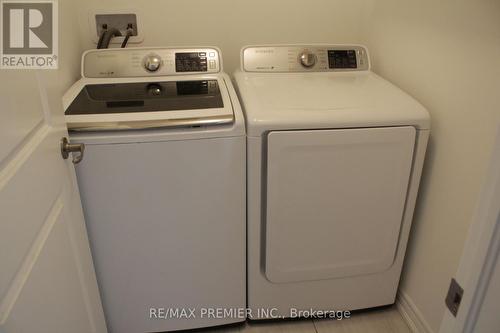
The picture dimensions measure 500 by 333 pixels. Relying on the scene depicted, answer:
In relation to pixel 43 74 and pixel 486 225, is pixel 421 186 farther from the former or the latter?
pixel 43 74

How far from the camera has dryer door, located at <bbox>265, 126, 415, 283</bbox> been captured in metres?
1.24

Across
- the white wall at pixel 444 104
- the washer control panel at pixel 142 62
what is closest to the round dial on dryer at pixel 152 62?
the washer control panel at pixel 142 62

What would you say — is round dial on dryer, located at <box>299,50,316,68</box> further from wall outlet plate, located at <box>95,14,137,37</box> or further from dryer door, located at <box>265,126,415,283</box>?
wall outlet plate, located at <box>95,14,137,37</box>

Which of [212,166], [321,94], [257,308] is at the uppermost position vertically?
[321,94]

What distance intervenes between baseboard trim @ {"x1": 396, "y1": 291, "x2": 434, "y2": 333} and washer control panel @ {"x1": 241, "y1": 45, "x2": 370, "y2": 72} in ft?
3.33


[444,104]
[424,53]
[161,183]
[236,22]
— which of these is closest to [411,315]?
[444,104]

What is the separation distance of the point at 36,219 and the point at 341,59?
1.36 metres

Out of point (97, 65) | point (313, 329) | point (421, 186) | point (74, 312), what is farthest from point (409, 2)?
point (74, 312)

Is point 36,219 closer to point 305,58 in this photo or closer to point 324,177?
point 324,177

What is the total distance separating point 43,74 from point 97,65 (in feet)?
2.30

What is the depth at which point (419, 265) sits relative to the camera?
4.96ft

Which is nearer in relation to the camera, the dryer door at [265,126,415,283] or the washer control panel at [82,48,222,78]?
the dryer door at [265,126,415,283]

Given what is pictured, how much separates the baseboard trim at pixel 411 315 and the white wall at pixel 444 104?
0.03 metres

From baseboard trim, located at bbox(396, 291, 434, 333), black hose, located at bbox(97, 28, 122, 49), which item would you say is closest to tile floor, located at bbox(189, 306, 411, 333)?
baseboard trim, located at bbox(396, 291, 434, 333)
